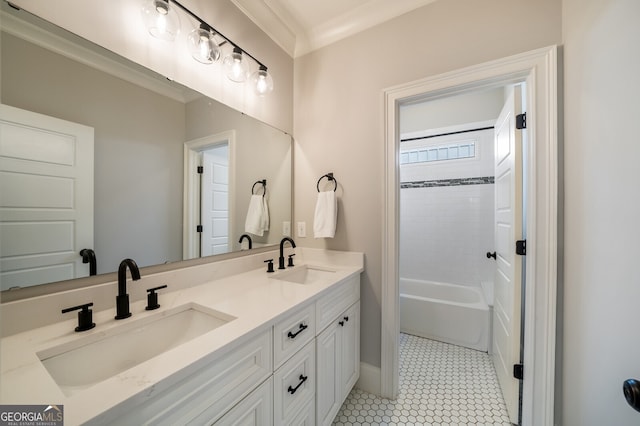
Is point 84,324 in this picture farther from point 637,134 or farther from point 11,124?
point 637,134

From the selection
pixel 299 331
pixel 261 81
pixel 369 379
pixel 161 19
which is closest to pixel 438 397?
pixel 369 379

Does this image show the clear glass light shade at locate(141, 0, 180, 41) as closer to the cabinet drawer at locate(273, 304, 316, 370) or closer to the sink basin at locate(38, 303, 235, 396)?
the sink basin at locate(38, 303, 235, 396)

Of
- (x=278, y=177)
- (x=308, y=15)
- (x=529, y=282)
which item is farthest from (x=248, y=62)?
(x=529, y=282)

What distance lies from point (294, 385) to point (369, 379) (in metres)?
0.88

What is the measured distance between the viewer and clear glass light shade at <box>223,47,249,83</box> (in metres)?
1.36

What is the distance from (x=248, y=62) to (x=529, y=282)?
2010mm

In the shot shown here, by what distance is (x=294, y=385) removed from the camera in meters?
0.97

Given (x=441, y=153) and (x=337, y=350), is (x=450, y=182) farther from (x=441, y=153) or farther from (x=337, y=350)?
(x=337, y=350)

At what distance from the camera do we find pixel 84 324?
749 mm

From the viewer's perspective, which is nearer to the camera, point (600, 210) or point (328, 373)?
point (600, 210)

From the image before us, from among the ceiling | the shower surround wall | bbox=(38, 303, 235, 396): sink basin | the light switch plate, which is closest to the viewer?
bbox=(38, 303, 235, 396): sink basin

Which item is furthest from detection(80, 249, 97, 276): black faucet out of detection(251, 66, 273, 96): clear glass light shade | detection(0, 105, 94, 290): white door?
detection(251, 66, 273, 96): clear glass light shade

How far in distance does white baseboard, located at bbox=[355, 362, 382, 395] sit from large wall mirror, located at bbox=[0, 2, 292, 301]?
3.90 feet

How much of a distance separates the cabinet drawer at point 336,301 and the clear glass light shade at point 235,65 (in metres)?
1.32
